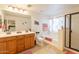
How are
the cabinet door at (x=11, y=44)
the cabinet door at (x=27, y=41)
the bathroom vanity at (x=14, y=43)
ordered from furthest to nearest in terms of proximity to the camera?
the cabinet door at (x=27, y=41) < the cabinet door at (x=11, y=44) < the bathroom vanity at (x=14, y=43)

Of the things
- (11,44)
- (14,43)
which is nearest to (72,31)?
(14,43)

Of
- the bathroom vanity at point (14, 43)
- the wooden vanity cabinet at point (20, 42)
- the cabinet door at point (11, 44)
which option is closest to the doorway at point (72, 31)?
the bathroom vanity at point (14, 43)

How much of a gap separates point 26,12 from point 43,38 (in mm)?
857

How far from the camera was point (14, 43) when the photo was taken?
10.6 feet

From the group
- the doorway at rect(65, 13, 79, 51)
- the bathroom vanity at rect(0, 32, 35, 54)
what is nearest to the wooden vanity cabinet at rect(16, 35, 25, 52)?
the bathroom vanity at rect(0, 32, 35, 54)

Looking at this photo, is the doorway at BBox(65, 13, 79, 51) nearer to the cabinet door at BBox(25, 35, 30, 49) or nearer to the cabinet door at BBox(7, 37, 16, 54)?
the cabinet door at BBox(25, 35, 30, 49)

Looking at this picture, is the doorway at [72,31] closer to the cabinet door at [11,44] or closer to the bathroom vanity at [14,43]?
the bathroom vanity at [14,43]

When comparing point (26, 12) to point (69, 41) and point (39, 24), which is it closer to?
point (39, 24)

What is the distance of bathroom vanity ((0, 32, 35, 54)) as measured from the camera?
9.29 ft

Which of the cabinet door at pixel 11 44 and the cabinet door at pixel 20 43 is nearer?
the cabinet door at pixel 11 44

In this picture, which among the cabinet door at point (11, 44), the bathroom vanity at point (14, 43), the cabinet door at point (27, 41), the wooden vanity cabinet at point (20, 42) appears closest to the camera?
the bathroom vanity at point (14, 43)

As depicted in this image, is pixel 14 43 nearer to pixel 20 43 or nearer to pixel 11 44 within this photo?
pixel 11 44

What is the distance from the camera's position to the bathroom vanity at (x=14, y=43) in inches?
111
